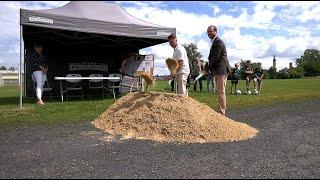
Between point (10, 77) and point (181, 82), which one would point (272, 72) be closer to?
point (10, 77)

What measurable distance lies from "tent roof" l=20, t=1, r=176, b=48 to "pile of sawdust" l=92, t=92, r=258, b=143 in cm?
381

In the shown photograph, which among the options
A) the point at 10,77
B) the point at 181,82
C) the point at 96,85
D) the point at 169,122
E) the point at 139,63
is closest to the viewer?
the point at 169,122

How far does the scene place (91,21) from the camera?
13031 millimetres

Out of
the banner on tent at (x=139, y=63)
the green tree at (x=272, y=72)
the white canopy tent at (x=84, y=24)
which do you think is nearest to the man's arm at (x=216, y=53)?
the white canopy tent at (x=84, y=24)

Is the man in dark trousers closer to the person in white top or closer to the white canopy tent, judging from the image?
the person in white top

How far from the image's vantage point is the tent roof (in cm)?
1202

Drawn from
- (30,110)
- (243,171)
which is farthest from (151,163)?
(30,110)

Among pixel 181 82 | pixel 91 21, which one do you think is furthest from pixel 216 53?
pixel 91 21

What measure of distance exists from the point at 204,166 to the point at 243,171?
54cm

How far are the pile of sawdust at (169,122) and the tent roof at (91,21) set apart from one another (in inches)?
150

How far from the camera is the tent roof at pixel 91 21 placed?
1202 centimetres

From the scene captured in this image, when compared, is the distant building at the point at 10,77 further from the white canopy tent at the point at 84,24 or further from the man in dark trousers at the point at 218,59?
the man in dark trousers at the point at 218,59

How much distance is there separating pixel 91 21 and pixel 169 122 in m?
6.12

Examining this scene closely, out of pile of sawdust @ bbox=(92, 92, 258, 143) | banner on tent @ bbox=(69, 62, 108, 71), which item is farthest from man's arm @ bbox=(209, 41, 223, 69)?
banner on tent @ bbox=(69, 62, 108, 71)
